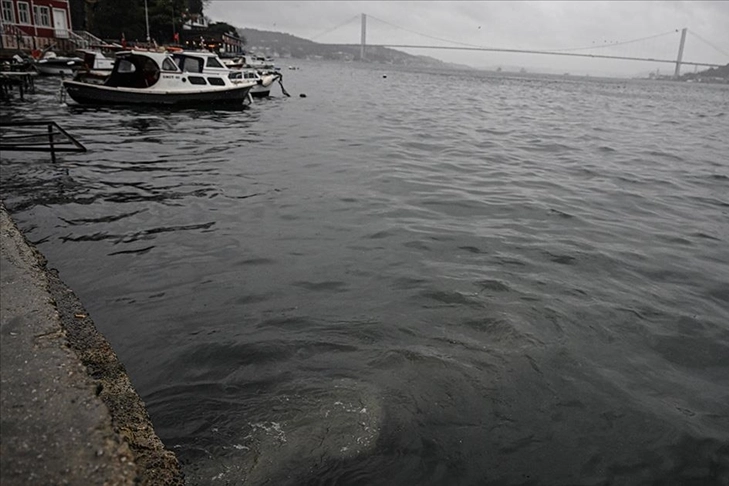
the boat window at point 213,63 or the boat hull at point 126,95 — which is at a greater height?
the boat window at point 213,63

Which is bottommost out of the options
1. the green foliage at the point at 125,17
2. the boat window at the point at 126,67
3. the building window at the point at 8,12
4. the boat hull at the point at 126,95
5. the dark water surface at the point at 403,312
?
the dark water surface at the point at 403,312

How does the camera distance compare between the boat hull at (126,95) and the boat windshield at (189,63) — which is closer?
the boat hull at (126,95)

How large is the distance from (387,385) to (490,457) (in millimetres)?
896

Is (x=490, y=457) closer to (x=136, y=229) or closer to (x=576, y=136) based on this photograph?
(x=136, y=229)

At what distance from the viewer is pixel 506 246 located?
664 cm

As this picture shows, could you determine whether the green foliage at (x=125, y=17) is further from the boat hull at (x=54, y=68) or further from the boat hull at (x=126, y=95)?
the boat hull at (x=126, y=95)

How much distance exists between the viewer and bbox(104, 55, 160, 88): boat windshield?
69.5 ft

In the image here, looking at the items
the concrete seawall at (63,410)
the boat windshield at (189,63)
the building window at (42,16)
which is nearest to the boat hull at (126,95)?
the boat windshield at (189,63)

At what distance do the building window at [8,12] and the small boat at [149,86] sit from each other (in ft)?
Result: 92.1

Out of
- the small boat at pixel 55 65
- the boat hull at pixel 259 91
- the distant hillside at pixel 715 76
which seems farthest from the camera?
the distant hillside at pixel 715 76

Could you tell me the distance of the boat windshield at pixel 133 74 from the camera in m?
21.2

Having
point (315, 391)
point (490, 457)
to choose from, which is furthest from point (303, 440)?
point (490, 457)

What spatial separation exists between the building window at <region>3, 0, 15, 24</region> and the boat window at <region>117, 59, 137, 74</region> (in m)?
28.9

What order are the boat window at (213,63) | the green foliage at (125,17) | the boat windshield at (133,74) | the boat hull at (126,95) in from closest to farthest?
the boat hull at (126,95) → the boat windshield at (133,74) → the boat window at (213,63) → the green foliage at (125,17)
